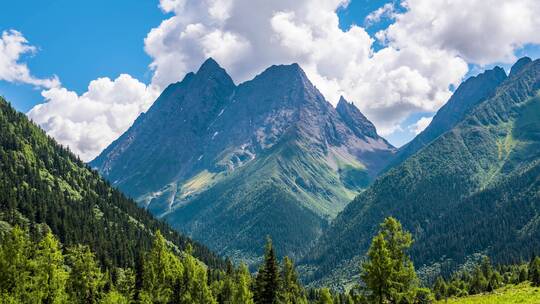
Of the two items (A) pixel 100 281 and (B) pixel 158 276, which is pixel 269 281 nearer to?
(B) pixel 158 276

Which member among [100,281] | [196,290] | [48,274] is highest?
[48,274]

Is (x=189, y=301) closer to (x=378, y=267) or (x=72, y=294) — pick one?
(x=72, y=294)

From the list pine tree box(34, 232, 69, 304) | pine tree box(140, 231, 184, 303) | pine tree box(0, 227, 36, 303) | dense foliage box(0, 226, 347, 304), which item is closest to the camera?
pine tree box(0, 227, 36, 303)

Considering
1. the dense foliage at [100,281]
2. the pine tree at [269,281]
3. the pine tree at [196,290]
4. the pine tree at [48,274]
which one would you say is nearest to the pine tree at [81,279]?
the dense foliage at [100,281]

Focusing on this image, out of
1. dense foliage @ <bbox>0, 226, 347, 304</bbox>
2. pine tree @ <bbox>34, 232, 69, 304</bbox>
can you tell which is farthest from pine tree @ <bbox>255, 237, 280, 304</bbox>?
pine tree @ <bbox>34, 232, 69, 304</bbox>

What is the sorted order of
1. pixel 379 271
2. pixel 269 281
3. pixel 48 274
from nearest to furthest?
1. pixel 379 271
2. pixel 48 274
3. pixel 269 281

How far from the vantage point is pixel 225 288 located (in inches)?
4722

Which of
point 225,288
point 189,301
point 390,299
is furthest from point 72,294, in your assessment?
point 390,299

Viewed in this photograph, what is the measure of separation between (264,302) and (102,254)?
104177mm

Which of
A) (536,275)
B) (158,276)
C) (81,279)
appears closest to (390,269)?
(536,275)

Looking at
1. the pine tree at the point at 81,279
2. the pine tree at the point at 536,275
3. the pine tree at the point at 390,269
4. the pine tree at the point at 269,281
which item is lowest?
the pine tree at the point at 536,275

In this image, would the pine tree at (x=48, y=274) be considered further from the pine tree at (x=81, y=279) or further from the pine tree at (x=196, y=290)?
the pine tree at (x=196, y=290)

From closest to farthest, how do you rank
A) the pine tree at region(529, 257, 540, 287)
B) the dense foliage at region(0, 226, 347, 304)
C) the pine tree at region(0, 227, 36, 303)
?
the pine tree at region(0, 227, 36, 303) → the pine tree at region(529, 257, 540, 287) → the dense foliage at region(0, 226, 347, 304)

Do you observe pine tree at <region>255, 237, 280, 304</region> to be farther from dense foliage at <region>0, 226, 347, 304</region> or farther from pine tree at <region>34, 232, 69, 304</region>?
pine tree at <region>34, 232, 69, 304</region>
